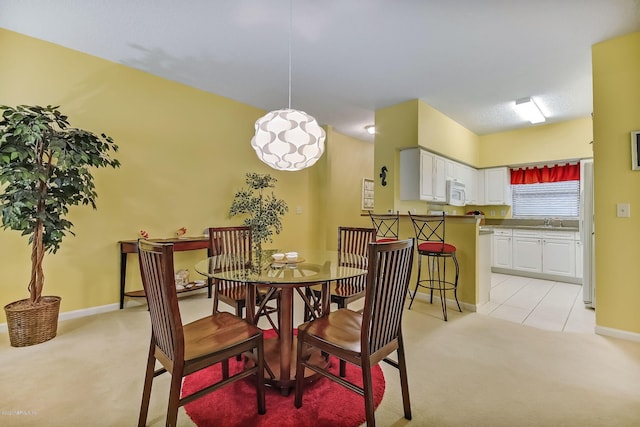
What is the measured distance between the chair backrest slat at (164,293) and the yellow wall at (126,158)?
2.23 m

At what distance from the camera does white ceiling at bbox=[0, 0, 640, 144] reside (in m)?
2.26

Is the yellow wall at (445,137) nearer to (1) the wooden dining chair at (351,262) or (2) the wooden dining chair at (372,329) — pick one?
(1) the wooden dining chair at (351,262)

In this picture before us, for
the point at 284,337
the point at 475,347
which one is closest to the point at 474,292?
the point at 475,347

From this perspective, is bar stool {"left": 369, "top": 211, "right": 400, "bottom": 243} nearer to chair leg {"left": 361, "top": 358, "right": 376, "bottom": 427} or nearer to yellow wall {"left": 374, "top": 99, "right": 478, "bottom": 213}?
yellow wall {"left": 374, "top": 99, "right": 478, "bottom": 213}

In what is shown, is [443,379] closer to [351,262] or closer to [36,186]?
[351,262]

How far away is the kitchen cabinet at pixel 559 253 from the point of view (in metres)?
4.42

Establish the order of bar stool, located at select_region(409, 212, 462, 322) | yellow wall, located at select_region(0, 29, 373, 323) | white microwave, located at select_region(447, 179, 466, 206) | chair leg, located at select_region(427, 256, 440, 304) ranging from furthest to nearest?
1. white microwave, located at select_region(447, 179, 466, 206)
2. chair leg, located at select_region(427, 256, 440, 304)
3. bar stool, located at select_region(409, 212, 462, 322)
4. yellow wall, located at select_region(0, 29, 373, 323)

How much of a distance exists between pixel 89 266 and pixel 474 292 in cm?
410

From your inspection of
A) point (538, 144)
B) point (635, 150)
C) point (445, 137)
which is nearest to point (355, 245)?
point (635, 150)

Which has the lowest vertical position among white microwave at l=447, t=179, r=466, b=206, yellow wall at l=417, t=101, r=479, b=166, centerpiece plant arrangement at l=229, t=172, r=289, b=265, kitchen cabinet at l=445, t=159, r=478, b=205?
centerpiece plant arrangement at l=229, t=172, r=289, b=265

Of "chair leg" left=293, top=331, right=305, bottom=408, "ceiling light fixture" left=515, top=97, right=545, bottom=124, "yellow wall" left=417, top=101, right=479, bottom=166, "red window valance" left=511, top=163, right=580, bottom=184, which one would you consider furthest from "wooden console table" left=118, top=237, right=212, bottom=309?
"red window valance" left=511, top=163, right=580, bottom=184

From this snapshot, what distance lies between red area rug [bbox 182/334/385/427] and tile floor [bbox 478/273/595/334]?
6.81ft

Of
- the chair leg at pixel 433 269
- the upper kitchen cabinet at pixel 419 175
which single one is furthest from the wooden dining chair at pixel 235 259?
the upper kitchen cabinet at pixel 419 175

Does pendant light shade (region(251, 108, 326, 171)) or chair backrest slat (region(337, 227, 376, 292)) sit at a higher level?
pendant light shade (region(251, 108, 326, 171))
